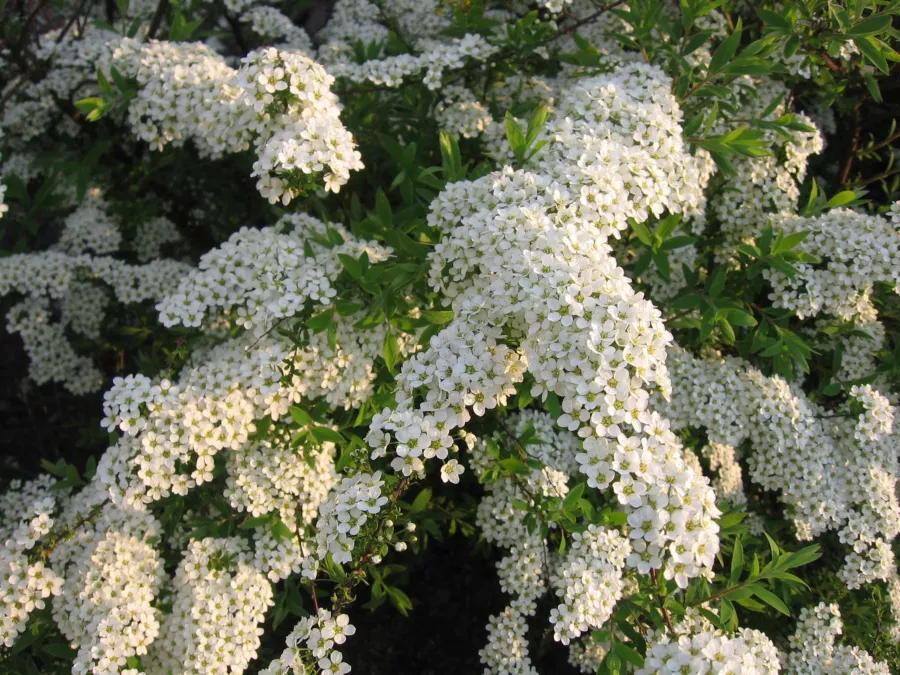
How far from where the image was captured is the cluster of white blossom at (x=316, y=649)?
2.72m

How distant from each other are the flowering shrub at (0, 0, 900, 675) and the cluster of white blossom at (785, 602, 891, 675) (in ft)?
0.05

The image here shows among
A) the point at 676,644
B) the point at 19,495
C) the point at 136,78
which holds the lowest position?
the point at 19,495

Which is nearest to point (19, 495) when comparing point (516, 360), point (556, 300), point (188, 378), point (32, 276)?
point (32, 276)

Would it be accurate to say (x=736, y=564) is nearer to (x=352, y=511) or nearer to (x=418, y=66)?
(x=352, y=511)

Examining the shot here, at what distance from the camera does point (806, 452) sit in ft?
12.3

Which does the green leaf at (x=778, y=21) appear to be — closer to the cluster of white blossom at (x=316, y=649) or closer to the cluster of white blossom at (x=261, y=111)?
the cluster of white blossom at (x=261, y=111)

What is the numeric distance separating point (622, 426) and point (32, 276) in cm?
365

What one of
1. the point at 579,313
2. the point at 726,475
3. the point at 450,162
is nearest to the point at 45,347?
the point at 450,162

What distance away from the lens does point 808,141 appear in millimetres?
4230

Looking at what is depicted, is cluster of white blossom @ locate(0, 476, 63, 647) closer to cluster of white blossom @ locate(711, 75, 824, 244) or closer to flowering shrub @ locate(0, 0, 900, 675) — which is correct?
flowering shrub @ locate(0, 0, 900, 675)

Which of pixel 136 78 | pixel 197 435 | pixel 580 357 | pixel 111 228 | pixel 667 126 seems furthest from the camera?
pixel 111 228

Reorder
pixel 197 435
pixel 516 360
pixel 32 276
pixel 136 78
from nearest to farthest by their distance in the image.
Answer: pixel 516 360 < pixel 197 435 < pixel 136 78 < pixel 32 276

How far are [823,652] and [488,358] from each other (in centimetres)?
246

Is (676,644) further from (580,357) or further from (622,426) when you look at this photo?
(580,357)
